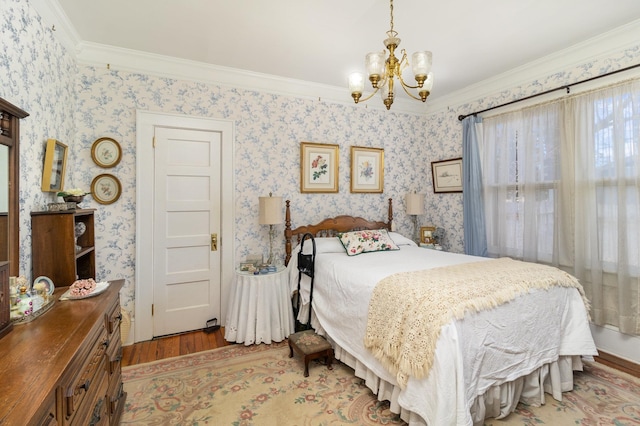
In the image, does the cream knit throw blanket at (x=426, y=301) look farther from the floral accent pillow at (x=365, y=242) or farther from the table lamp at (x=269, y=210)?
the table lamp at (x=269, y=210)

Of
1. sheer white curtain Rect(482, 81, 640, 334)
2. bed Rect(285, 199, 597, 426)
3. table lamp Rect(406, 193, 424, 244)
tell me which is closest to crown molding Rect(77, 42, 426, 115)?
table lamp Rect(406, 193, 424, 244)

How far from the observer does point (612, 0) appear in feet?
7.20

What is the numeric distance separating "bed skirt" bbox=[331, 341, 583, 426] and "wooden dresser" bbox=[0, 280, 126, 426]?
5.23 ft

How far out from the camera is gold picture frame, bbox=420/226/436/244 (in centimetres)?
410

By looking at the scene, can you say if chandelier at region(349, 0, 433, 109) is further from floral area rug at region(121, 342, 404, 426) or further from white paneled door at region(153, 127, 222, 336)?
floral area rug at region(121, 342, 404, 426)

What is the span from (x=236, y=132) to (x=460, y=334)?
285 centimetres

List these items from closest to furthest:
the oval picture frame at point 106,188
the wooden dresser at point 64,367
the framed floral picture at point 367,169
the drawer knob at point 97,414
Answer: the wooden dresser at point 64,367 → the drawer knob at point 97,414 → the oval picture frame at point 106,188 → the framed floral picture at point 367,169

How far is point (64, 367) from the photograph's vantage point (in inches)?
38.7

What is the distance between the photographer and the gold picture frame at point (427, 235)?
4.10m

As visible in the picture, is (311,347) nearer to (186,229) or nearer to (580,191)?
(186,229)

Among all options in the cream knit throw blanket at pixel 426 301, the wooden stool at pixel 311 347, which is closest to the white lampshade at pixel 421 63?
the cream knit throw blanket at pixel 426 301

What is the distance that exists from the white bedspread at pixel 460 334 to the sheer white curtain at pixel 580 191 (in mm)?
792

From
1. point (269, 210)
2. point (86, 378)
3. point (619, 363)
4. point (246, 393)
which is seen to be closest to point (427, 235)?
point (619, 363)

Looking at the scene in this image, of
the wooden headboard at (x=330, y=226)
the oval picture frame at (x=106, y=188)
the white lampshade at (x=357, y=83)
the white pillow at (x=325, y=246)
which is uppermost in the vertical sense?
the white lampshade at (x=357, y=83)
